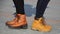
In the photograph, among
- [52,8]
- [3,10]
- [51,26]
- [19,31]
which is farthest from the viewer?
[52,8]

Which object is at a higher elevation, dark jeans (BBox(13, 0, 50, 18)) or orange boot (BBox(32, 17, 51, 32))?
dark jeans (BBox(13, 0, 50, 18))

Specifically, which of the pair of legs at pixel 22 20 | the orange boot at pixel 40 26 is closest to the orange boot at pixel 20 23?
the pair of legs at pixel 22 20

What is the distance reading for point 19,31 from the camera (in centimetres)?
174

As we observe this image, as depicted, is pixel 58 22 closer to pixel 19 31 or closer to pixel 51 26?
pixel 51 26

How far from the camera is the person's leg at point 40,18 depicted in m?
1.66

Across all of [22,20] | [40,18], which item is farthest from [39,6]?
[22,20]

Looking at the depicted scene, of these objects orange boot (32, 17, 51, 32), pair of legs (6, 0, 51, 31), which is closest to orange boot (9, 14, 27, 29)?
pair of legs (6, 0, 51, 31)

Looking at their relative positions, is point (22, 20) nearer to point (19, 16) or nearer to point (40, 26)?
point (19, 16)

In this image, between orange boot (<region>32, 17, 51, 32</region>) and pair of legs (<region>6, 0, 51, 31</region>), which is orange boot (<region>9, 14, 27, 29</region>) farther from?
orange boot (<region>32, 17, 51, 32</region>)

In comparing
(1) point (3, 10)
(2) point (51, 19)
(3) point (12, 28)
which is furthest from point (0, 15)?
(2) point (51, 19)

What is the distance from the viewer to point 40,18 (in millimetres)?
1709

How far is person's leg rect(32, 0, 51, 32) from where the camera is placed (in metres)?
1.66

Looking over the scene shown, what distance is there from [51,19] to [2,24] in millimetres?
579

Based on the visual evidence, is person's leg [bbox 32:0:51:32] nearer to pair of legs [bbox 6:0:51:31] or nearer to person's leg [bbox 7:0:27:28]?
pair of legs [bbox 6:0:51:31]
